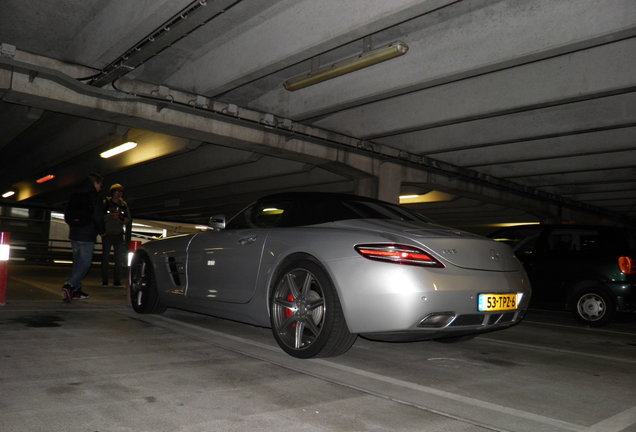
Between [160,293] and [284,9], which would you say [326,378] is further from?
[284,9]

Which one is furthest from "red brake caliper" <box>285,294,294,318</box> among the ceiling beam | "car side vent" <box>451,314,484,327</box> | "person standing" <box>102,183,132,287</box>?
the ceiling beam

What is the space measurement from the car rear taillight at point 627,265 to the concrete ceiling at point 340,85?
2.53 metres

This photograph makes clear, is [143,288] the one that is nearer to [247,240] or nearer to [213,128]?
[247,240]

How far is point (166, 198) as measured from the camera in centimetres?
2484

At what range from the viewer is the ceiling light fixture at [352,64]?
6754mm

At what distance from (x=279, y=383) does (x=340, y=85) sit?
271 inches

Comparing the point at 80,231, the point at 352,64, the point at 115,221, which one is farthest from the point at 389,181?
the point at 80,231

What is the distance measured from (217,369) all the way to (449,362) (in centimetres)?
180

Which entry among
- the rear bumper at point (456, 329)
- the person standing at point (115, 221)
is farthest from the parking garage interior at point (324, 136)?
the person standing at point (115, 221)

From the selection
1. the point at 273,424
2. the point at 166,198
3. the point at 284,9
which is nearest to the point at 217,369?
the point at 273,424

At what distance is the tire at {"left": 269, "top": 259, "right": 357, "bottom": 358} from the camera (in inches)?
145

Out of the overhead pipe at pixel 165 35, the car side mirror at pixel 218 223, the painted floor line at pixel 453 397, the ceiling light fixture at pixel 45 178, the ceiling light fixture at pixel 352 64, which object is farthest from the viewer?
the ceiling light fixture at pixel 45 178

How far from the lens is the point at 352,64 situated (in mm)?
7273

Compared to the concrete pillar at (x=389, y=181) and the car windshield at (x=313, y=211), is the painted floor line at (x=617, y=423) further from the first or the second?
the concrete pillar at (x=389, y=181)
